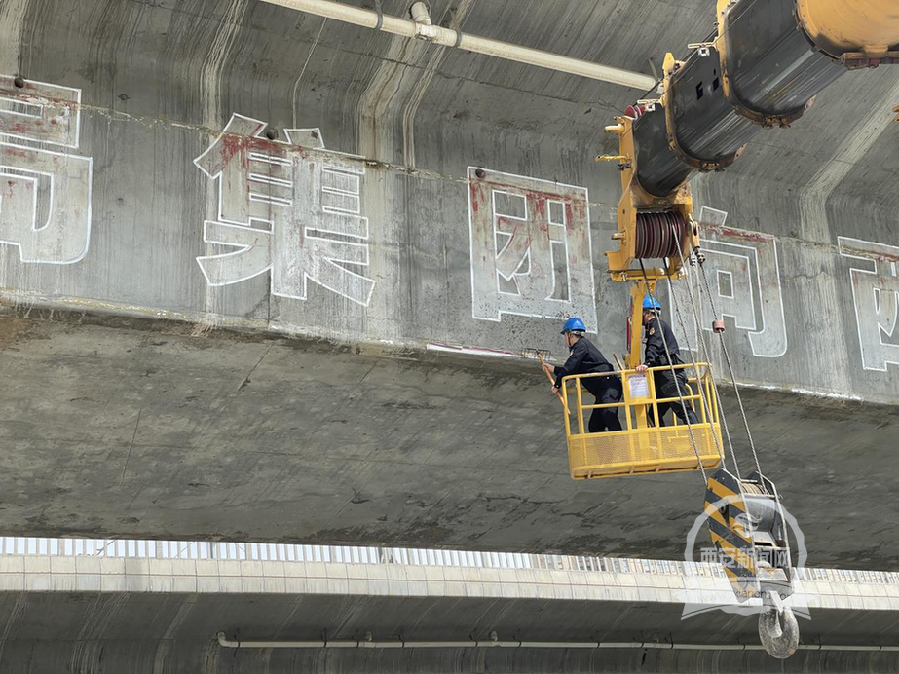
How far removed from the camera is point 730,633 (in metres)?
21.2

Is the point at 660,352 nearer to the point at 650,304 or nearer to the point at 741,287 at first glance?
the point at 650,304

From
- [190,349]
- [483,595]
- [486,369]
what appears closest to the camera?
[190,349]

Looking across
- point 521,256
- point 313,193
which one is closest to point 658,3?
point 521,256

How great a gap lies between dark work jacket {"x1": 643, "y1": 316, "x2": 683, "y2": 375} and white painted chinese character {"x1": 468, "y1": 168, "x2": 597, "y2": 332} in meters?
0.59

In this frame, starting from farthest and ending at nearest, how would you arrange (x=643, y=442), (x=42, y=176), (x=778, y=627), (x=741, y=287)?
(x=741, y=287) < (x=643, y=442) < (x=42, y=176) < (x=778, y=627)

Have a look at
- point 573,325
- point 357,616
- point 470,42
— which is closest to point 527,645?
point 357,616

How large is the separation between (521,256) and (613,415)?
169cm

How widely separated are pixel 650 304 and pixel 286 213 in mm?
3393

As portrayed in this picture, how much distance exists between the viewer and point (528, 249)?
428 inches

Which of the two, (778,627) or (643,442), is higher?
(643,442)

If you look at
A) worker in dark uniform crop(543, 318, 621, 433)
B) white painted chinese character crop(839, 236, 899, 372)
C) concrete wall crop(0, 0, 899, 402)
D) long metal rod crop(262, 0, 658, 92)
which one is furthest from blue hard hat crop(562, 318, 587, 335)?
white painted chinese character crop(839, 236, 899, 372)

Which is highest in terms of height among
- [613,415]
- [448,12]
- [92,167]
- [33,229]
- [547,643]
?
[448,12]

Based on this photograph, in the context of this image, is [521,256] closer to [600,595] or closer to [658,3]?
[658,3]

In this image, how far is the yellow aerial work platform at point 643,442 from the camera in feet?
33.0
